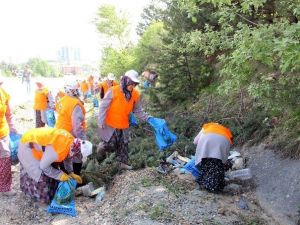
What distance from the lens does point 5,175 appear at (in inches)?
241

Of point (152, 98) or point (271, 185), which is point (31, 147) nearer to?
point (271, 185)

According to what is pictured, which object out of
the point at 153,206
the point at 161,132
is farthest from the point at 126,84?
the point at 153,206

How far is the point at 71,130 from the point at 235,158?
309 centimetres

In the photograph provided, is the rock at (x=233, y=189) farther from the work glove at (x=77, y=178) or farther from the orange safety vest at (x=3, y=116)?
the orange safety vest at (x=3, y=116)

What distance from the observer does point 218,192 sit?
21.0ft

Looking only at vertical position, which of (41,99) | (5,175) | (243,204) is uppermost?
(41,99)

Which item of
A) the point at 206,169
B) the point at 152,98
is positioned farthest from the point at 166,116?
the point at 206,169

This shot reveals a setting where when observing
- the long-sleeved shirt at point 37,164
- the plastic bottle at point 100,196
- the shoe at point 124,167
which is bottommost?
the plastic bottle at point 100,196

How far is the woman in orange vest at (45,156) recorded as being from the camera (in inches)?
209

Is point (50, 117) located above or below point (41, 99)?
below

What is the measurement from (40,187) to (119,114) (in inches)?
72.8

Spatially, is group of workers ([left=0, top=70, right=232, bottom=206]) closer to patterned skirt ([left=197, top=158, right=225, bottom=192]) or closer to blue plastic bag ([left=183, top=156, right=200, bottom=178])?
patterned skirt ([left=197, top=158, right=225, bottom=192])

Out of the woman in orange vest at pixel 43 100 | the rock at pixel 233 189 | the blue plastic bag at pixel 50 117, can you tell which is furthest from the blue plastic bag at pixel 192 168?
the woman in orange vest at pixel 43 100

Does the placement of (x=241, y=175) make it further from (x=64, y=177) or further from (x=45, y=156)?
(x=45, y=156)
